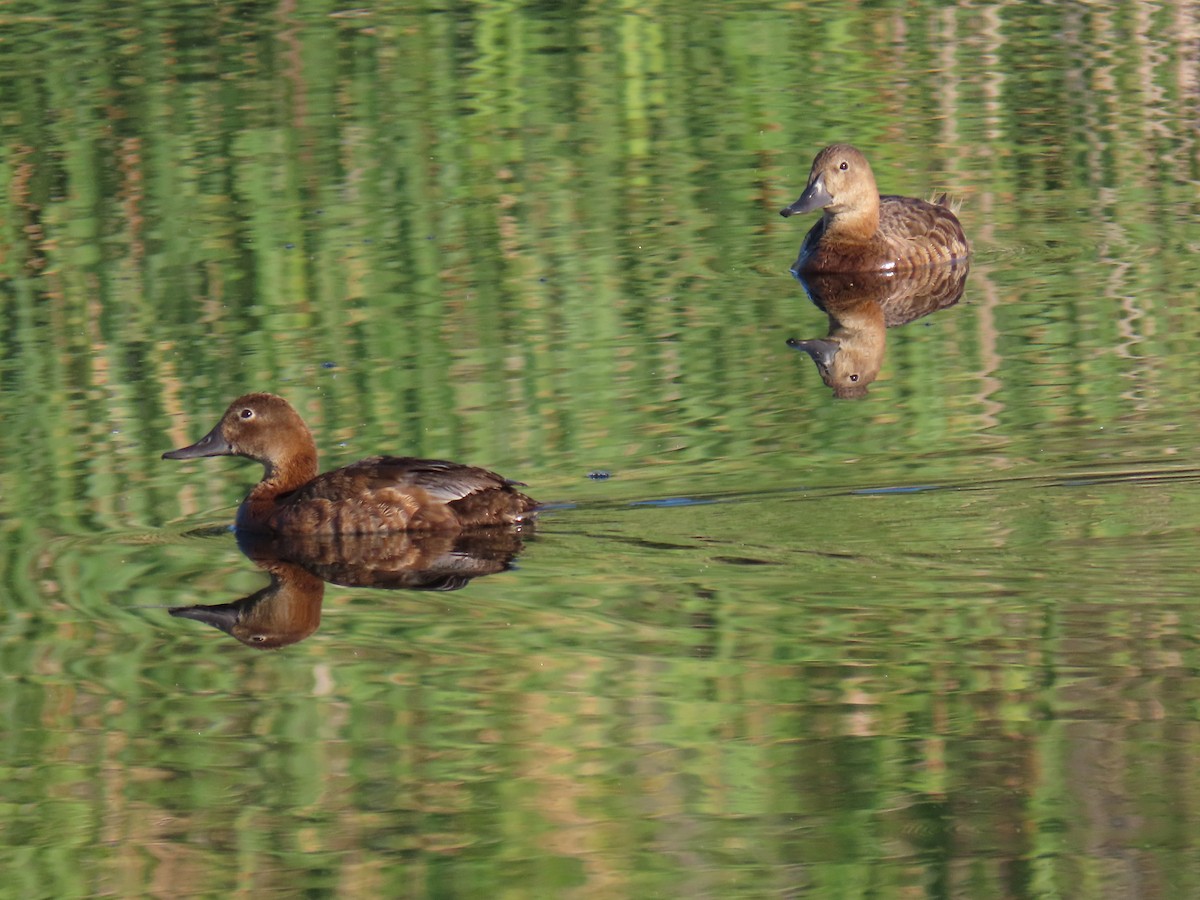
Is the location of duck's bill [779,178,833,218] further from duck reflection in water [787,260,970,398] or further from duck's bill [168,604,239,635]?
duck's bill [168,604,239,635]

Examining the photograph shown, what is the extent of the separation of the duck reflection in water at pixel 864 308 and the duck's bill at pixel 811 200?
0.48m

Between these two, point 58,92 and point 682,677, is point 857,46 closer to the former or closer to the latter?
Result: point 58,92

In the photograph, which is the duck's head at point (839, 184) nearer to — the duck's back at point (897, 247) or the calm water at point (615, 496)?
the duck's back at point (897, 247)

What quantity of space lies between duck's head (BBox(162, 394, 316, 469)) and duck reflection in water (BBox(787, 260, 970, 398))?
7.15ft

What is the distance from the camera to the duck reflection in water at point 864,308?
396 inches

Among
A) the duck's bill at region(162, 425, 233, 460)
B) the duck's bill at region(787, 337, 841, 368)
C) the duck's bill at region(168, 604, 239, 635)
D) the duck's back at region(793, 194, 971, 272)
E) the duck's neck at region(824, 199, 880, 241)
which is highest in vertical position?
the duck's neck at region(824, 199, 880, 241)

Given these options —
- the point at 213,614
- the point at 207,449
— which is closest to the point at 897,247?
the point at 207,449

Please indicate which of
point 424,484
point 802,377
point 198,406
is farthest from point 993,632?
point 198,406

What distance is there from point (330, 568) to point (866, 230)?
5.37m

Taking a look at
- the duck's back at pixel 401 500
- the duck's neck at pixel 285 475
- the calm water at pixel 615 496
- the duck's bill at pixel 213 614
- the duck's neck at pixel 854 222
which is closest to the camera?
the calm water at pixel 615 496

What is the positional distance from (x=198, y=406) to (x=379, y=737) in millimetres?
3750

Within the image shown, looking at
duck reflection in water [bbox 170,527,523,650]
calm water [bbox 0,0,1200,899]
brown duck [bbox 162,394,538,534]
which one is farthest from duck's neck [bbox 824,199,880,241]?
duck reflection in water [bbox 170,527,523,650]

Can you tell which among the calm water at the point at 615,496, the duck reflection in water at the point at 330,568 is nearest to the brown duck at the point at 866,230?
the calm water at the point at 615,496

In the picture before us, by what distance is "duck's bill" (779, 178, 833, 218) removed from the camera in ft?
42.1
